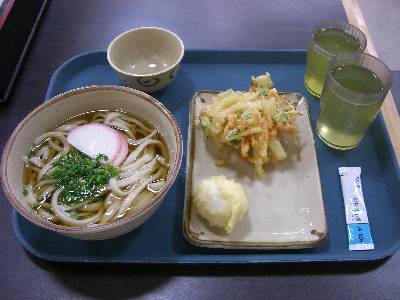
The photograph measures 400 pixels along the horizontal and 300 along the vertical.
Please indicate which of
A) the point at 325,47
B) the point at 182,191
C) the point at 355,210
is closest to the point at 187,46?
the point at 325,47

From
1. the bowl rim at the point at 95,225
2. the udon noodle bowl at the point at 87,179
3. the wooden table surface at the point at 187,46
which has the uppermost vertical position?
the bowl rim at the point at 95,225

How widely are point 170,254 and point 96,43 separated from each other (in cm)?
104

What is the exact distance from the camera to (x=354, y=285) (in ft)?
3.33

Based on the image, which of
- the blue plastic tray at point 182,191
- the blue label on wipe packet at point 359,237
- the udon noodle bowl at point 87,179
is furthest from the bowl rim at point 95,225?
the blue label on wipe packet at point 359,237

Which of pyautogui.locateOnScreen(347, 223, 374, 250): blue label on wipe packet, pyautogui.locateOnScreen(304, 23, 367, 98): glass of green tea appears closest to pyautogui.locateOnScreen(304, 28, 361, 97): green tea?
pyautogui.locateOnScreen(304, 23, 367, 98): glass of green tea

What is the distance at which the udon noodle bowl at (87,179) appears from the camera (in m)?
1.01

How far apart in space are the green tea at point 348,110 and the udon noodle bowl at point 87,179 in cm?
54

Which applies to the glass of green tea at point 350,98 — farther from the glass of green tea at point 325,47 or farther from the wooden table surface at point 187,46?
the wooden table surface at point 187,46

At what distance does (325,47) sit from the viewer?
1389 millimetres

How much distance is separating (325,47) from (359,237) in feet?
2.24

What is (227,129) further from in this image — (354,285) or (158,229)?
(354,285)

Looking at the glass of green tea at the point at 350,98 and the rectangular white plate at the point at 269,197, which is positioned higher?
the glass of green tea at the point at 350,98

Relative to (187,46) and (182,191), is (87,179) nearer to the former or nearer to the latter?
(182,191)

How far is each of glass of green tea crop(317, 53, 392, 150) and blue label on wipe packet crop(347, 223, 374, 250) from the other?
0.29 metres
